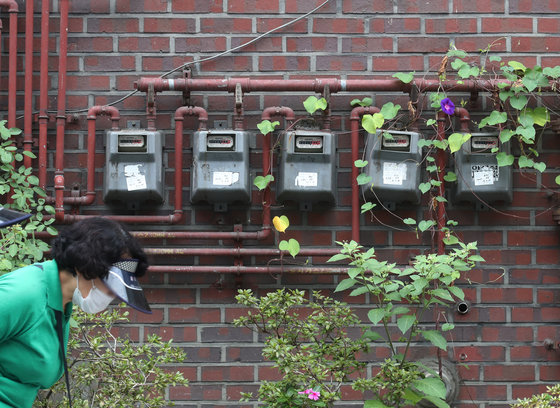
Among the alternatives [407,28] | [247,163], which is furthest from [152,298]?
[407,28]

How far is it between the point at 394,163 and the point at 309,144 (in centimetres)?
42

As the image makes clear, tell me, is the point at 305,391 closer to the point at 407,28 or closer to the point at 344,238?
the point at 344,238

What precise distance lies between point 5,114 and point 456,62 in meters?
2.26

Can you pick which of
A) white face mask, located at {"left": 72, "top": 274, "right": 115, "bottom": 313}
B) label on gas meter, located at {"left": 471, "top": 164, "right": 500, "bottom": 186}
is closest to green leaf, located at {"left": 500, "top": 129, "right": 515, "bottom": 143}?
label on gas meter, located at {"left": 471, "top": 164, "right": 500, "bottom": 186}

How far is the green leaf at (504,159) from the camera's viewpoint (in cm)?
385

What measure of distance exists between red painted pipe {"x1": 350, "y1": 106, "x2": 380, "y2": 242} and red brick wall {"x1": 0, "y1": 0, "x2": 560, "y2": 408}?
9 centimetres

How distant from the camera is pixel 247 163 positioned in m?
3.89

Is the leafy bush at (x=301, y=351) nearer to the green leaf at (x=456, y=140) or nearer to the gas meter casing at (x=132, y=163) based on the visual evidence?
the gas meter casing at (x=132, y=163)

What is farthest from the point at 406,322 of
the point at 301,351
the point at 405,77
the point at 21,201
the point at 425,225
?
the point at 21,201

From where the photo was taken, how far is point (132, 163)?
386cm

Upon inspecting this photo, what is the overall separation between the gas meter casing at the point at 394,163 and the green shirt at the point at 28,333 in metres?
1.81

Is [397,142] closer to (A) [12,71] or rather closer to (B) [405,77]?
(B) [405,77]

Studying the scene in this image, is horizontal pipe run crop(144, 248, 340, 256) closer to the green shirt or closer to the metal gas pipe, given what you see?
the metal gas pipe

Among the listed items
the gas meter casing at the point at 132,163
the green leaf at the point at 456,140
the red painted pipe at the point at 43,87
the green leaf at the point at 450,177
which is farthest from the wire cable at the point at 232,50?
the green leaf at the point at 450,177
